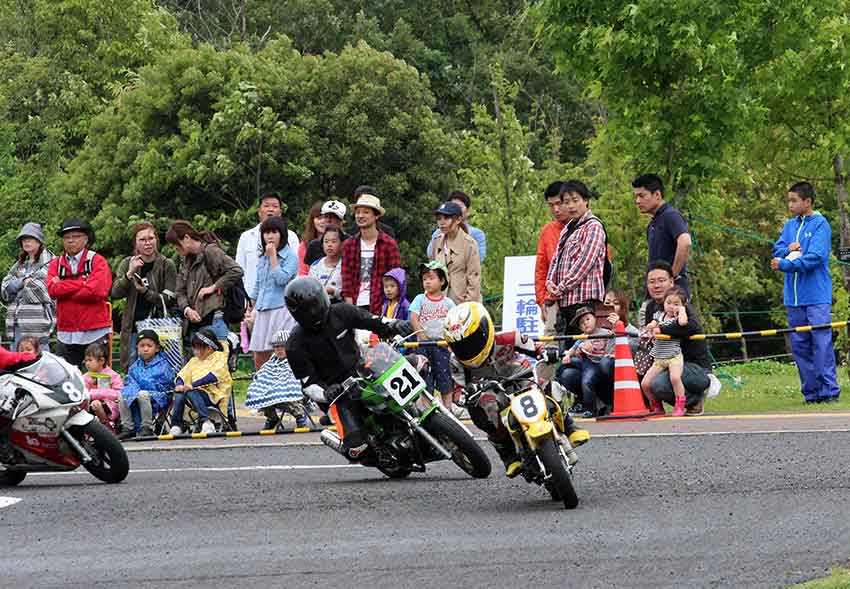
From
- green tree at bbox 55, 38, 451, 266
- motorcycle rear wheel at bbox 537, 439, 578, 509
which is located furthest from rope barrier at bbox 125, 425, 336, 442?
green tree at bbox 55, 38, 451, 266

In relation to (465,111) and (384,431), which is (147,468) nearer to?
(384,431)

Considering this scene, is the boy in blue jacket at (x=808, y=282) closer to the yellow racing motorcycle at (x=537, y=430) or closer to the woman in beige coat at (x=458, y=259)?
the woman in beige coat at (x=458, y=259)

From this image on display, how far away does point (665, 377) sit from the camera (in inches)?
650

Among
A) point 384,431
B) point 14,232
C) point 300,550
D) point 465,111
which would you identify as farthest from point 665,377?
point 465,111

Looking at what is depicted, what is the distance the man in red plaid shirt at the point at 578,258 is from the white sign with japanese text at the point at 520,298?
18.4ft

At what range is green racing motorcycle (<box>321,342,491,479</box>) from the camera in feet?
38.8

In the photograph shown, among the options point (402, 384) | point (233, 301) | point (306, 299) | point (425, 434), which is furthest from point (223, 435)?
point (425, 434)

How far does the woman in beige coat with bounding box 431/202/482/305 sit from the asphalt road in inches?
167

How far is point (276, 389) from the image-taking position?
17141 millimetres

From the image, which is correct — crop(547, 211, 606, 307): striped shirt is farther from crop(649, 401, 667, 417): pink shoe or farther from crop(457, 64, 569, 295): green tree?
crop(457, 64, 569, 295): green tree

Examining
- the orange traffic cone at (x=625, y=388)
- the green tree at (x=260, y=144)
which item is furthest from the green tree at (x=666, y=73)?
the green tree at (x=260, y=144)

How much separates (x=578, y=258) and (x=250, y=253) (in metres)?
4.06

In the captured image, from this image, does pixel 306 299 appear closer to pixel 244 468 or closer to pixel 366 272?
pixel 244 468

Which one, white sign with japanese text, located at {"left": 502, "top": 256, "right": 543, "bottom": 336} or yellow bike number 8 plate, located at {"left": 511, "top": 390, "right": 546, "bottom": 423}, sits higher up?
white sign with japanese text, located at {"left": 502, "top": 256, "right": 543, "bottom": 336}
